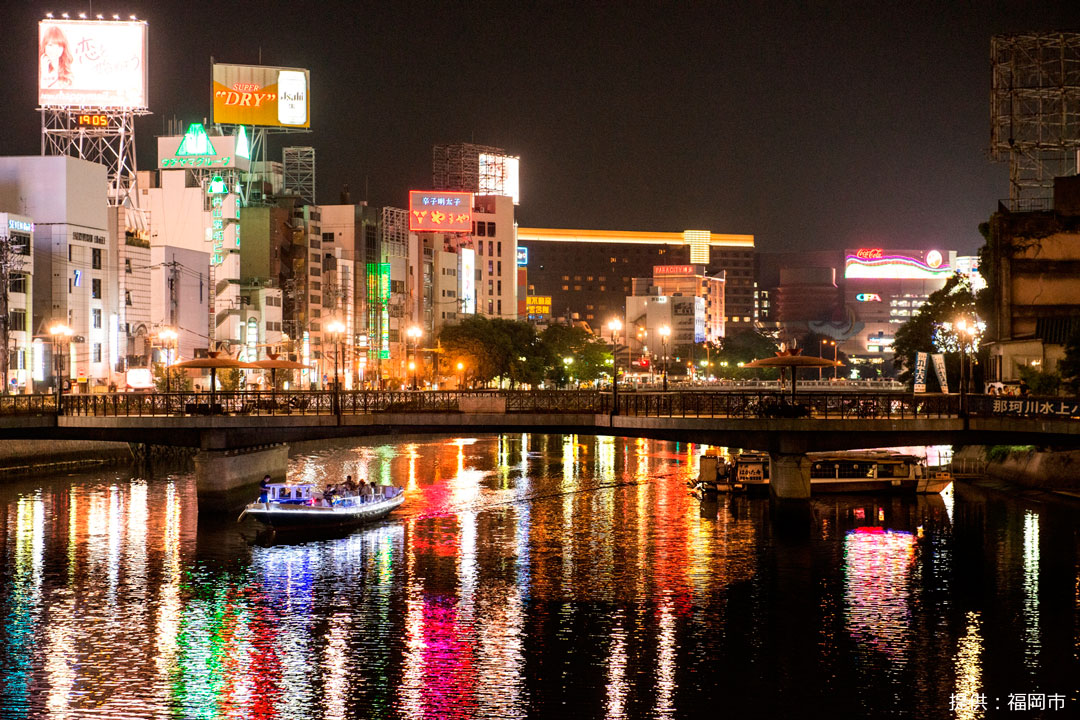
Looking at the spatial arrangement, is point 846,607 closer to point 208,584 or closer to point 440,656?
point 440,656

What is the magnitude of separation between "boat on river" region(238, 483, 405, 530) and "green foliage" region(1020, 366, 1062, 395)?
1866 inches

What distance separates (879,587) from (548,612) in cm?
1470

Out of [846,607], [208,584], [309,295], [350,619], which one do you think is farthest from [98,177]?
Answer: [846,607]

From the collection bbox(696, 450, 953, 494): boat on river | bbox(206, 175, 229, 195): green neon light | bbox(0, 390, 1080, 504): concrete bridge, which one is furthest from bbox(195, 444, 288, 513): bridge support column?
bbox(206, 175, 229, 195): green neon light

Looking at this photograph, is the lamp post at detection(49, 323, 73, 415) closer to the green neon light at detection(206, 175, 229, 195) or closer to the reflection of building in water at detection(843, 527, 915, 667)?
the reflection of building in water at detection(843, 527, 915, 667)

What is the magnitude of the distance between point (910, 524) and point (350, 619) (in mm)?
35827

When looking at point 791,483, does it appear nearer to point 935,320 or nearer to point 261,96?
point 935,320

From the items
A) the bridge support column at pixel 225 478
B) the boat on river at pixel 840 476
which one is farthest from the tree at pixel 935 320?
the bridge support column at pixel 225 478

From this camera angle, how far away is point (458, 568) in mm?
55594

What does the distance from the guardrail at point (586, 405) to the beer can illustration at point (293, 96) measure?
116m

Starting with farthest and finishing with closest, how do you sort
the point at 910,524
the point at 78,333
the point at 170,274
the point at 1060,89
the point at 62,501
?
the point at 170,274 < the point at 78,333 < the point at 1060,89 < the point at 62,501 < the point at 910,524

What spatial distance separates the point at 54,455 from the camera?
307ft

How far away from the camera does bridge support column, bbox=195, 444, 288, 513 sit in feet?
235

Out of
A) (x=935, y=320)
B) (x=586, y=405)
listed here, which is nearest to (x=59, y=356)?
(x=586, y=405)
